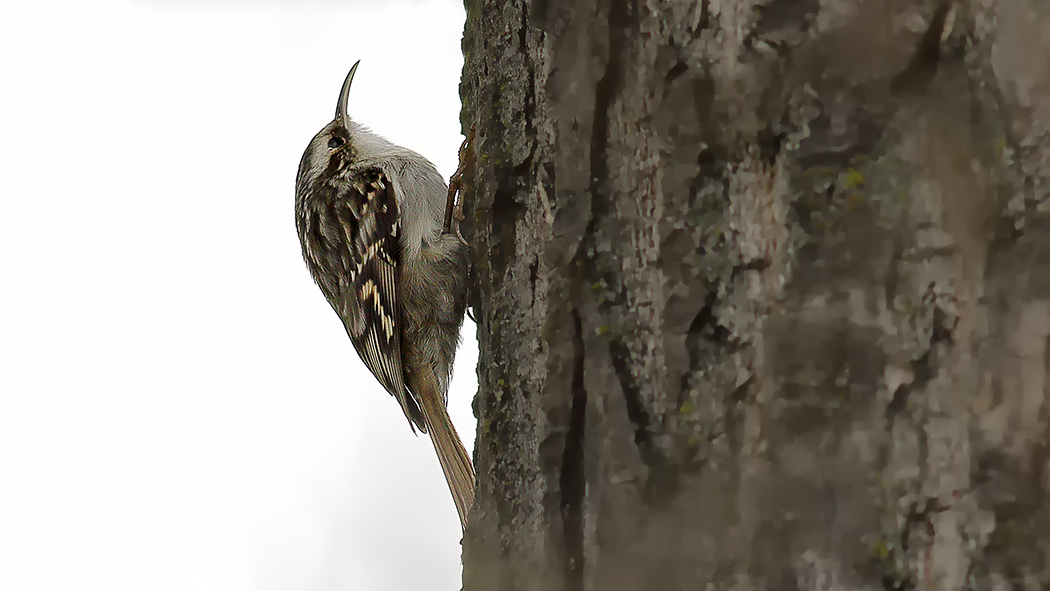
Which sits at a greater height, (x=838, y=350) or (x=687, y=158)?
(x=687, y=158)

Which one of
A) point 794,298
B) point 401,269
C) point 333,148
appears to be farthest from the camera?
point 333,148

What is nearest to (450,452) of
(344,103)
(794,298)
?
(344,103)

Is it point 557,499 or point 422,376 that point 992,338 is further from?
point 422,376

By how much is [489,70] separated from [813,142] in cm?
46

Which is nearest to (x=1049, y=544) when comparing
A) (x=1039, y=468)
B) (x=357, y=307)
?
(x=1039, y=468)

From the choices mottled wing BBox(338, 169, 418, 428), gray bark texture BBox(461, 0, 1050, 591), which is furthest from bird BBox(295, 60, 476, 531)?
gray bark texture BBox(461, 0, 1050, 591)

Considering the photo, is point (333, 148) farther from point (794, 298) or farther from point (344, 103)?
point (794, 298)

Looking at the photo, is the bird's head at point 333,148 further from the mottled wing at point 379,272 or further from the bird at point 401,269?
the mottled wing at point 379,272

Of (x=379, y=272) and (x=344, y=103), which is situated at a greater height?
(x=344, y=103)

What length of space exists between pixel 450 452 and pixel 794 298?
1.65 meters

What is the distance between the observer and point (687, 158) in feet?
2.70

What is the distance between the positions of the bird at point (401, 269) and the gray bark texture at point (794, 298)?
143 cm

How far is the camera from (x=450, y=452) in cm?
231

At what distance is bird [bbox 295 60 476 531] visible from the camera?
242 cm
